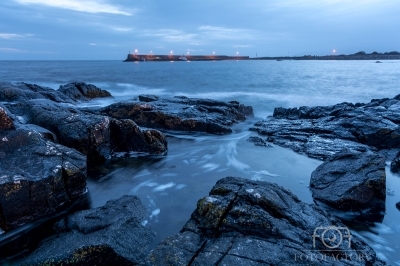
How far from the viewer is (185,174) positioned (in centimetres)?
936

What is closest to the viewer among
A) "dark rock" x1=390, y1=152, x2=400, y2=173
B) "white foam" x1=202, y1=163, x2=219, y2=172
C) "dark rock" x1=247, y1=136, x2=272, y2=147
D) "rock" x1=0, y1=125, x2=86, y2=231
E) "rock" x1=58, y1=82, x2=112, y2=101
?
"rock" x1=0, y1=125, x2=86, y2=231

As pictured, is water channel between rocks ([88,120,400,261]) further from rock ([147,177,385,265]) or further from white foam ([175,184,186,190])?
rock ([147,177,385,265])

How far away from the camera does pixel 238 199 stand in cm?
539

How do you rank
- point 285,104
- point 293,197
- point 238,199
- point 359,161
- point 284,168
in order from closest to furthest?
point 238,199
point 293,197
point 359,161
point 284,168
point 285,104

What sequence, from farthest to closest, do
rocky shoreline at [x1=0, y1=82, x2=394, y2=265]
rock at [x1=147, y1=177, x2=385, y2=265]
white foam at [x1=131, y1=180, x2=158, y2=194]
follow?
white foam at [x1=131, y1=180, x2=158, y2=194], rocky shoreline at [x1=0, y1=82, x2=394, y2=265], rock at [x1=147, y1=177, x2=385, y2=265]

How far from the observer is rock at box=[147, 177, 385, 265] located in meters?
4.24

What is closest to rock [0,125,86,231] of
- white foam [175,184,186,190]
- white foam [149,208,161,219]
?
white foam [149,208,161,219]

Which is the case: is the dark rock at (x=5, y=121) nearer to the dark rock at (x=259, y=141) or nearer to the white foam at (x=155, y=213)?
the white foam at (x=155, y=213)

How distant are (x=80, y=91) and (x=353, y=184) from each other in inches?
932

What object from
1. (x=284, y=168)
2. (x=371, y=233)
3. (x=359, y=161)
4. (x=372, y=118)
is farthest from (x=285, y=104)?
(x=371, y=233)

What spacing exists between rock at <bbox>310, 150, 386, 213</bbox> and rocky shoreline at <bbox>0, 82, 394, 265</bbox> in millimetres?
24

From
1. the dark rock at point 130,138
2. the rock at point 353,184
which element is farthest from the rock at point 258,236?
the dark rock at point 130,138

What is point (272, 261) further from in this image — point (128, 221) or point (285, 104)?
point (285, 104)

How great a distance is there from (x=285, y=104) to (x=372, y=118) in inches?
557
